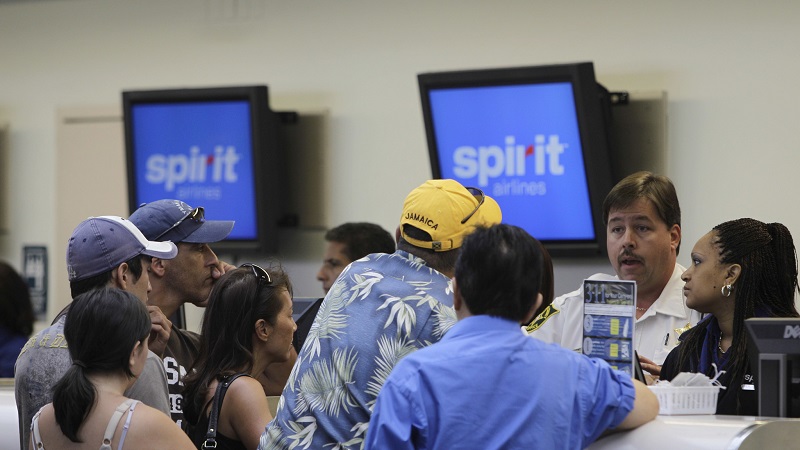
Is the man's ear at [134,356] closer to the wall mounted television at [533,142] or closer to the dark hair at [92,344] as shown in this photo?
the dark hair at [92,344]

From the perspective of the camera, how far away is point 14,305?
5.50 meters

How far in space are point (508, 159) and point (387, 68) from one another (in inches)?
36.6

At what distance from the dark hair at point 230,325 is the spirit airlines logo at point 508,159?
259 cm

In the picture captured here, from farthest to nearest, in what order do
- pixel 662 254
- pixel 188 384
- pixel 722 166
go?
pixel 722 166 → pixel 662 254 → pixel 188 384

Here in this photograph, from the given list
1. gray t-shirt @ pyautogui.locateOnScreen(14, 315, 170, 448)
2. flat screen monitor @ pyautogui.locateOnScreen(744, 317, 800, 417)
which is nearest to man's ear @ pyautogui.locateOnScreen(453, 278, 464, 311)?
flat screen monitor @ pyautogui.locateOnScreen(744, 317, 800, 417)

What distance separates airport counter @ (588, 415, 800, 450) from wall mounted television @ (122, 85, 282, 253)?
4.15 m

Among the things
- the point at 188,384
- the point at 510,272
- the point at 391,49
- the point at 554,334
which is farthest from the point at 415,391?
the point at 391,49

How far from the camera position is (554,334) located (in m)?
3.40

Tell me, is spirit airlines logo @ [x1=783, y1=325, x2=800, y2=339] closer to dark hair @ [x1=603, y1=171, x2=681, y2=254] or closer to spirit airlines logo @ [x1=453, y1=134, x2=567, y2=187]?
dark hair @ [x1=603, y1=171, x2=681, y2=254]

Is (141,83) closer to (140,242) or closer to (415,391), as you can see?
(140,242)

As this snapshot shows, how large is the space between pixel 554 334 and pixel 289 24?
356 centimetres

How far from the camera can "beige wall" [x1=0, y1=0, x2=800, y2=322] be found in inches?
211

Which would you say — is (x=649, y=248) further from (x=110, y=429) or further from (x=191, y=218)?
(x=110, y=429)

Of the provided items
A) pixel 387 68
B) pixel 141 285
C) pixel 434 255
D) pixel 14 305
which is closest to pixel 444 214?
pixel 434 255
